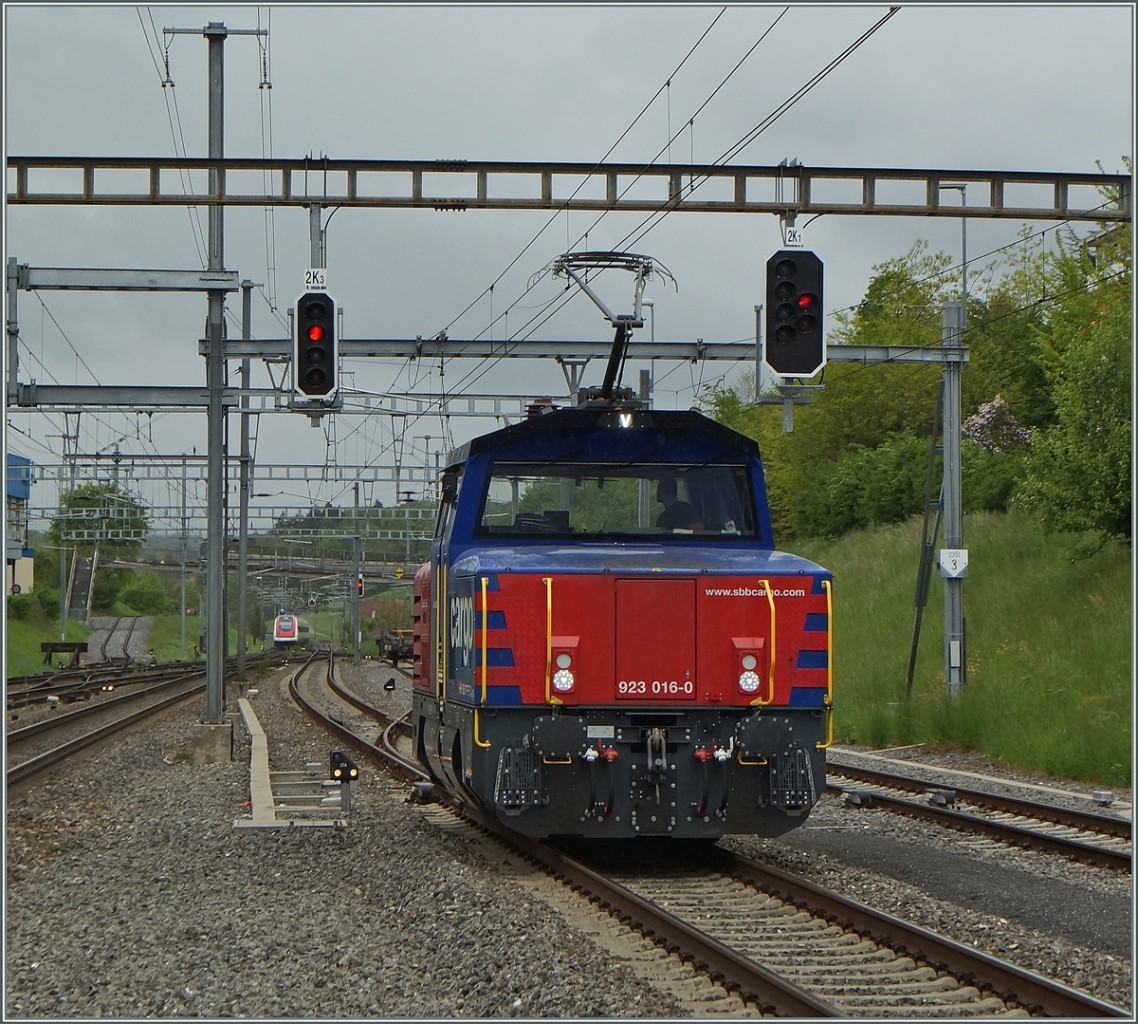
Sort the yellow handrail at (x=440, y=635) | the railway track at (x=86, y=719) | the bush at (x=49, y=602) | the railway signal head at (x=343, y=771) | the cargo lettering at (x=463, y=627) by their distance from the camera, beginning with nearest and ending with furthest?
the cargo lettering at (x=463, y=627) < the yellow handrail at (x=440, y=635) < the railway signal head at (x=343, y=771) < the railway track at (x=86, y=719) < the bush at (x=49, y=602)

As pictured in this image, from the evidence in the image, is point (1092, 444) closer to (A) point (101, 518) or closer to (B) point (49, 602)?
(A) point (101, 518)

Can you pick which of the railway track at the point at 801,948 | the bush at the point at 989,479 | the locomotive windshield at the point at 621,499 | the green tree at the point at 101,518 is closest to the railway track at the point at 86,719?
the green tree at the point at 101,518

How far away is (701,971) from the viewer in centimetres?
790

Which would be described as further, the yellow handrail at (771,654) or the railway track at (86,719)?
the railway track at (86,719)

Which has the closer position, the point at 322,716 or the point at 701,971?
the point at 701,971

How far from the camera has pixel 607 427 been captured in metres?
12.3

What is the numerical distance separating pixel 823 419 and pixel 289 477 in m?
19.1

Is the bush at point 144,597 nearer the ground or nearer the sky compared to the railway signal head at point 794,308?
nearer the ground

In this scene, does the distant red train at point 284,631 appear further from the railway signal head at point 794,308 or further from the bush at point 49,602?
the railway signal head at point 794,308

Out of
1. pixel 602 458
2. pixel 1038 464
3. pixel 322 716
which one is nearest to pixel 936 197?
pixel 602 458

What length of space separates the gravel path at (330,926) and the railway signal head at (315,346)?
15.9 feet

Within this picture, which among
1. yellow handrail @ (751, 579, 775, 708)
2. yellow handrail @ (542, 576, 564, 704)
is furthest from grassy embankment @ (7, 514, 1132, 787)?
yellow handrail @ (542, 576, 564, 704)

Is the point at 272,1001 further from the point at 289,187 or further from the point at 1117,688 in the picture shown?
the point at 1117,688

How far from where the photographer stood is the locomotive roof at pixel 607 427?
12.2m
